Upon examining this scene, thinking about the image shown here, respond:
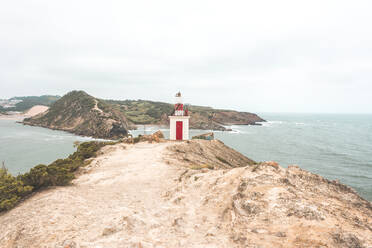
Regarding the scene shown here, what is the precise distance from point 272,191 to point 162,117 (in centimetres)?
11543

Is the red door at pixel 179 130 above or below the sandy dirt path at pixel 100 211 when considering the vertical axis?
above

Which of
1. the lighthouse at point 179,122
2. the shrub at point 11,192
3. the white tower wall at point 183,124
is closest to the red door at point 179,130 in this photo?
the lighthouse at point 179,122

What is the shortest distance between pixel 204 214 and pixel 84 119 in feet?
296

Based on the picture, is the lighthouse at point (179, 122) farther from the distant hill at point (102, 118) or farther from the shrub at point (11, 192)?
the distant hill at point (102, 118)

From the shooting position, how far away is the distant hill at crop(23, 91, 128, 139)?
73.0 meters

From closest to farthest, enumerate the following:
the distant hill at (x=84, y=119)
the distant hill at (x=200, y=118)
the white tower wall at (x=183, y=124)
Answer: the white tower wall at (x=183, y=124)
the distant hill at (x=84, y=119)
the distant hill at (x=200, y=118)

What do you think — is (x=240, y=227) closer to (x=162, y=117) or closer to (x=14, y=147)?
(x=14, y=147)

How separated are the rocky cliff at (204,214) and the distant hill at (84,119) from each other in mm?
64079

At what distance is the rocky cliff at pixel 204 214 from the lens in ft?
18.1

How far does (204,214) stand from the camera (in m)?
7.73

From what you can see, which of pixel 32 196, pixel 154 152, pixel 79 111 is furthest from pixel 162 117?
pixel 32 196

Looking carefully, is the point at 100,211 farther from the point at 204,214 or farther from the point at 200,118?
the point at 200,118

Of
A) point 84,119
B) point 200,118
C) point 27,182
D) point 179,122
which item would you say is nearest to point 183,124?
point 179,122

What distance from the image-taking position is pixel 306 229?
536 cm
